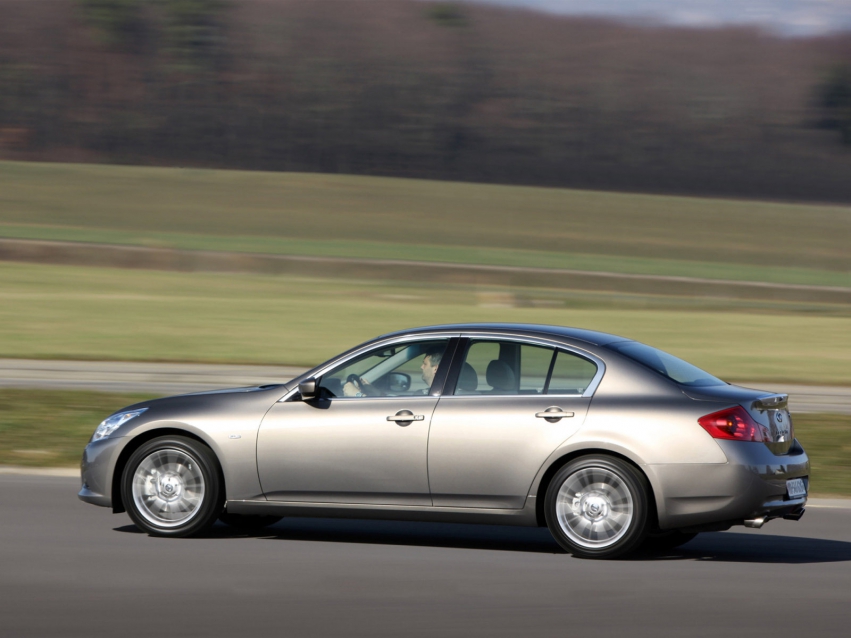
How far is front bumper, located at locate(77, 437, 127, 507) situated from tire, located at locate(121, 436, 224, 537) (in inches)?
3.5

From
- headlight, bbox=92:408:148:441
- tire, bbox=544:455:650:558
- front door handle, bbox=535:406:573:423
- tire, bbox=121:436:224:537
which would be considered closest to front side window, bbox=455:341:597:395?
A: front door handle, bbox=535:406:573:423

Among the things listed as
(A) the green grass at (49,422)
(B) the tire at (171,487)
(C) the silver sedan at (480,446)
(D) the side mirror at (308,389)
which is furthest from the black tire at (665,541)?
(A) the green grass at (49,422)

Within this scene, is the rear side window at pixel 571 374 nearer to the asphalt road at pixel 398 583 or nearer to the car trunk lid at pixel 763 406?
the car trunk lid at pixel 763 406

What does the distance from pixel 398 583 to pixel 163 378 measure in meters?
11.5

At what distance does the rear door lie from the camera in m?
7.00

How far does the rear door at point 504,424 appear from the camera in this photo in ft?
23.0

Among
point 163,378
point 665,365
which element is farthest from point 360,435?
point 163,378

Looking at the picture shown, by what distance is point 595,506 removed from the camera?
22.8ft

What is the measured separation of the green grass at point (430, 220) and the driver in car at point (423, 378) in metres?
45.5

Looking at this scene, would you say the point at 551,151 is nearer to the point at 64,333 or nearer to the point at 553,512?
the point at 64,333

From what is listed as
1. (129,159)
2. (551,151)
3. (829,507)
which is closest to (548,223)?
(551,151)

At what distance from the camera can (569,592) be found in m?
6.25

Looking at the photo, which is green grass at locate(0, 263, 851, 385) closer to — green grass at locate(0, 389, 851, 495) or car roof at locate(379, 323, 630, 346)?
green grass at locate(0, 389, 851, 495)

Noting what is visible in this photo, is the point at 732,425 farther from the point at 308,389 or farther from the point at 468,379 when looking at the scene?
the point at 308,389
